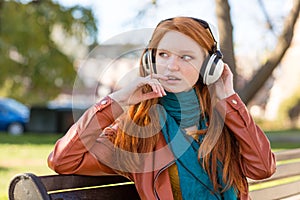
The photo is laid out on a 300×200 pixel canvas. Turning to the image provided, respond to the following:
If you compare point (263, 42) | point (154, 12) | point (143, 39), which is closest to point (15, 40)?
point (263, 42)

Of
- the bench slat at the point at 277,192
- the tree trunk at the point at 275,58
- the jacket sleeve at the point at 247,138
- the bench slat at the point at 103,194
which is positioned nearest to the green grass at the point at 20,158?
the tree trunk at the point at 275,58

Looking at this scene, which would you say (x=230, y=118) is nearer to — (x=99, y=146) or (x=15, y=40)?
(x=99, y=146)

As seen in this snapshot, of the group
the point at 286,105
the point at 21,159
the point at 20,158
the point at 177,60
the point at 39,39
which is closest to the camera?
the point at 177,60

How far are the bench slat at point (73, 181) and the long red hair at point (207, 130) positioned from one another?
0.67 ft

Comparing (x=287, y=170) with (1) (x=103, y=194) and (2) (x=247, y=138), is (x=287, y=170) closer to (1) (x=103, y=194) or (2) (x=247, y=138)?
(2) (x=247, y=138)

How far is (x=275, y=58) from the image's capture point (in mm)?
8594

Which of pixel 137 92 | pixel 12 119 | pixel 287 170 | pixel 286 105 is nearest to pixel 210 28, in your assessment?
pixel 137 92

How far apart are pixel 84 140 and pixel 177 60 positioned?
52cm

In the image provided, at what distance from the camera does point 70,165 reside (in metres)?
2.70

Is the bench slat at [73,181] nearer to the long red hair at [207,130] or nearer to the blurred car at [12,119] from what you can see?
the long red hair at [207,130]

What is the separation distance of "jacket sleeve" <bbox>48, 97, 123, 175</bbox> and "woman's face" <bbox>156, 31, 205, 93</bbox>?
249mm

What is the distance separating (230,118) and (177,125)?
0.78ft

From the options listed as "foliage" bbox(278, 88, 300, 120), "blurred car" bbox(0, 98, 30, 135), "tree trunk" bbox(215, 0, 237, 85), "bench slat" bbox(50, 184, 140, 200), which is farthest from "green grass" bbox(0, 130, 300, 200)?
"foliage" bbox(278, 88, 300, 120)

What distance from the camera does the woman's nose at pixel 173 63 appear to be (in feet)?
8.95
